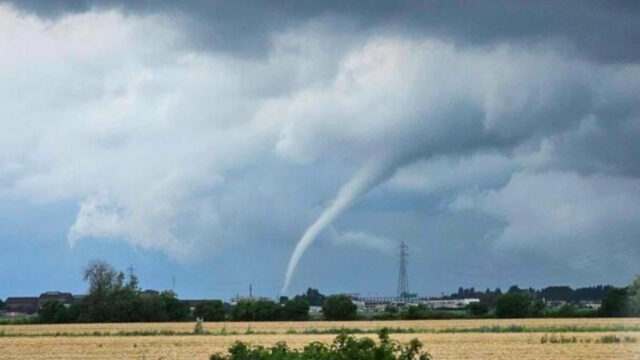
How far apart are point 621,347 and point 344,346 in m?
35.4

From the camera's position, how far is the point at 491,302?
413ft

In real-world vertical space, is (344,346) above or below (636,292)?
below

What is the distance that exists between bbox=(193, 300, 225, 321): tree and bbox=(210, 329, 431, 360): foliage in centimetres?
10077

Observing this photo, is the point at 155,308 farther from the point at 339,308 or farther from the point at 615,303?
the point at 615,303

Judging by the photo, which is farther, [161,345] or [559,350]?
[161,345]

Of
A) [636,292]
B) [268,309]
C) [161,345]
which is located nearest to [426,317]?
[268,309]

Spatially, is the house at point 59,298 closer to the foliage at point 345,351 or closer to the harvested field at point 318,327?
the harvested field at point 318,327

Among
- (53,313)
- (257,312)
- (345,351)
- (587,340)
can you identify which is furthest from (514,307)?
(345,351)

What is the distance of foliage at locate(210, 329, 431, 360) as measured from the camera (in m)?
18.4

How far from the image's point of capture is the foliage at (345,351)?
18.4 meters

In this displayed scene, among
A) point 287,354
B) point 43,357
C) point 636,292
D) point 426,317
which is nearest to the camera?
point 287,354

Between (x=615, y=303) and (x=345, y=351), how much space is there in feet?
316

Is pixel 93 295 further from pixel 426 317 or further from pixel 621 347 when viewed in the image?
pixel 621 347

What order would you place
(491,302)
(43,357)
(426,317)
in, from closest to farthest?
(43,357) < (426,317) < (491,302)
